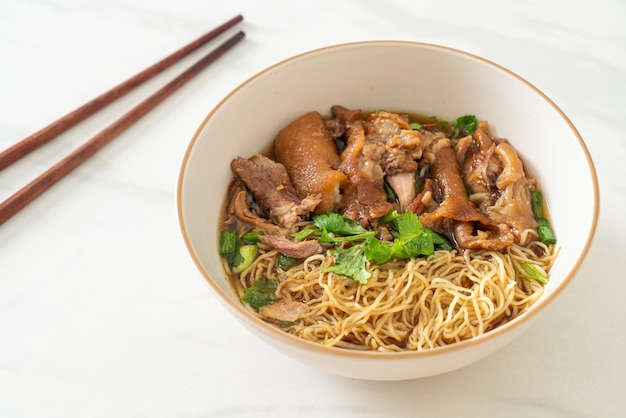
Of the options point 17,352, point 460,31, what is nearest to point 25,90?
point 17,352

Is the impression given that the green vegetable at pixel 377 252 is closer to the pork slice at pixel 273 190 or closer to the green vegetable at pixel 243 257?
the pork slice at pixel 273 190

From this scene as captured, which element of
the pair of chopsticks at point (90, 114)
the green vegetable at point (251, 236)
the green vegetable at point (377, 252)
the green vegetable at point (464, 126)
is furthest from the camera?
the pair of chopsticks at point (90, 114)

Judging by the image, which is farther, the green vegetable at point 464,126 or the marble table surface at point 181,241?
the green vegetable at point 464,126

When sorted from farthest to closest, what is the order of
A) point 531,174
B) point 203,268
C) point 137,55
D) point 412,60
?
point 137,55
point 412,60
point 531,174
point 203,268

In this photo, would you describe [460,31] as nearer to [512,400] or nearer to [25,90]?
[512,400]

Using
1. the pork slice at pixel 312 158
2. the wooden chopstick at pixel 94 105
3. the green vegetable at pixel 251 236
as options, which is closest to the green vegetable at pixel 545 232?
the pork slice at pixel 312 158
